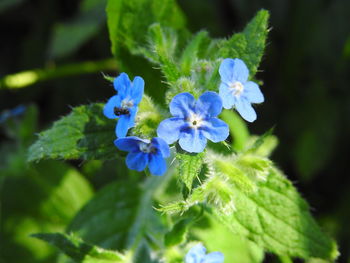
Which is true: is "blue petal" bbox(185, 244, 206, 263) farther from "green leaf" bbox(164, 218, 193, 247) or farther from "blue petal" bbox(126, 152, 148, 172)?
"blue petal" bbox(126, 152, 148, 172)

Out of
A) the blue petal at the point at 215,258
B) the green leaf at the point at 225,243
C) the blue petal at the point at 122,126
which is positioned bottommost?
the blue petal at the point at 215,258

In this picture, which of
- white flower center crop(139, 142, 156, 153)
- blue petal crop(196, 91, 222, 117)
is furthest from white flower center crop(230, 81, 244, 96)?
white flower center crop(139, 142, 156, 153)

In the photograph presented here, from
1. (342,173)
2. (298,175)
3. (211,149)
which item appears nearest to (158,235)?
(211,149)

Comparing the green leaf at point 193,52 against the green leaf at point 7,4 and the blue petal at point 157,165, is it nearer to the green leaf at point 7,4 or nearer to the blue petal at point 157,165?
the blue petal at point 157,165

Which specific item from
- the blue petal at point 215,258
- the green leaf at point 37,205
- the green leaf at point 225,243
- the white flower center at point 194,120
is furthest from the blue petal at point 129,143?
the green leaf at point 37,205

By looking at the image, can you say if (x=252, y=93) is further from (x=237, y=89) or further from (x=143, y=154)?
(x=143, y=154)

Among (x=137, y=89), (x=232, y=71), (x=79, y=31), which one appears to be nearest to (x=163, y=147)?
(x=137, y=89)
